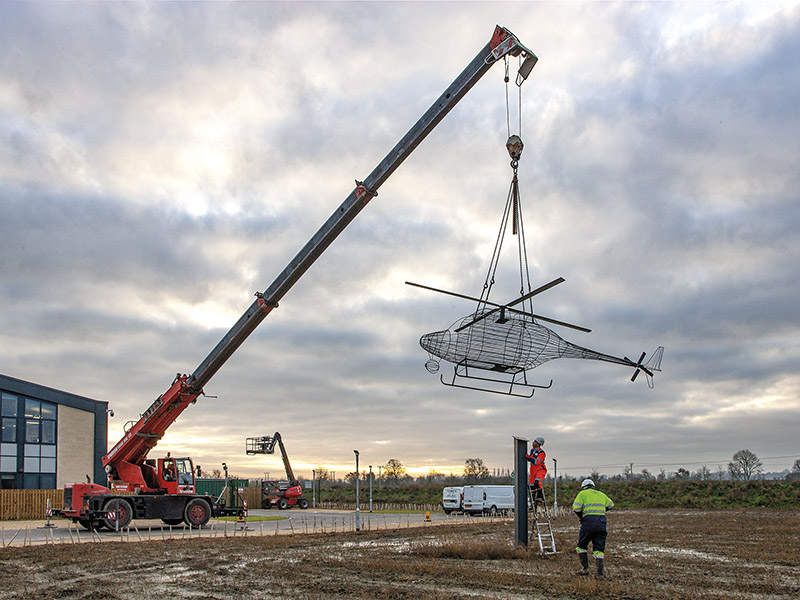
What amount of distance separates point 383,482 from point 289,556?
271 feet

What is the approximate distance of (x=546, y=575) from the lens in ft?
47.0

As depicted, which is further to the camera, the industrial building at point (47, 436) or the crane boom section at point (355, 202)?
the industrial building at point (47, 436)

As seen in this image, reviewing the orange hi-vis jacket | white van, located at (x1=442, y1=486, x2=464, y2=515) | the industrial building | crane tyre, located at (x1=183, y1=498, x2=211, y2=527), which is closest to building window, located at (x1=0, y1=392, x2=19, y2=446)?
A: the industrial building

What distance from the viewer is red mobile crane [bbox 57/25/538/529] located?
22.0 meters

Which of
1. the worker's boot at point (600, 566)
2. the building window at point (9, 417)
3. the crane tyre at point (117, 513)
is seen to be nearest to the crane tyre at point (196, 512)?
the crane tyre at point (117, 513)

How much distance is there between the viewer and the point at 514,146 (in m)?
16.5

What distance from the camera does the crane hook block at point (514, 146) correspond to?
16516mm

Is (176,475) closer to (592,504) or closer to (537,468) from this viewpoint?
(537,468)

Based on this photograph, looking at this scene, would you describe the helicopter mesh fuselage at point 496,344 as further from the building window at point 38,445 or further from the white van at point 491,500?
the building window at point 38,445

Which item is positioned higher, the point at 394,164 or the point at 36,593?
the point at 394,164

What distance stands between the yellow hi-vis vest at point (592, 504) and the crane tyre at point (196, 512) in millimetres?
19090

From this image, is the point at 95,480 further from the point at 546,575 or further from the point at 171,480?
the point at 546,575

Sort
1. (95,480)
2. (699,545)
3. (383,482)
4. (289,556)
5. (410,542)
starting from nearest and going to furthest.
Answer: (289,556), (699,545), (410,542), (95,480), (383,482)

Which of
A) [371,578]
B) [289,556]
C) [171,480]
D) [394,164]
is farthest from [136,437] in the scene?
[371,578]
